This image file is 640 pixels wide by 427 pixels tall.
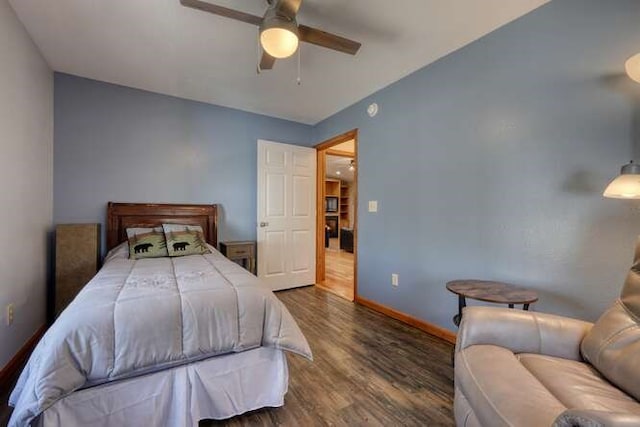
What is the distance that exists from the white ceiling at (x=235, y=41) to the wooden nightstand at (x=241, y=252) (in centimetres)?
186

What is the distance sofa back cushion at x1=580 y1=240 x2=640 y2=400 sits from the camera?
3.52 ft

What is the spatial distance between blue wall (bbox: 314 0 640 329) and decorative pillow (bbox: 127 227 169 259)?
2.34 meters

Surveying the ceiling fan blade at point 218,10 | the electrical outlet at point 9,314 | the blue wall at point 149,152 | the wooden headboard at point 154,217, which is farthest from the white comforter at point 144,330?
the blue wall at point 149,152

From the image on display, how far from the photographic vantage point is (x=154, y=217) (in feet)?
11.0

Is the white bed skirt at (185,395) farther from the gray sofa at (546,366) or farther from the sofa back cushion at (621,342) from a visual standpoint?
the sofa back cushion at (621,342)

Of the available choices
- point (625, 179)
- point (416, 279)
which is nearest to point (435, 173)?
point (416, 279)

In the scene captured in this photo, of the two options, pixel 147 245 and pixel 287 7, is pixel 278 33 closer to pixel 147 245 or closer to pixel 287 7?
pixel 287 7

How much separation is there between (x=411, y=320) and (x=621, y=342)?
1.81 metres

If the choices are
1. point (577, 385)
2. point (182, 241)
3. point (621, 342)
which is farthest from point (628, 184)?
point (182, 241)

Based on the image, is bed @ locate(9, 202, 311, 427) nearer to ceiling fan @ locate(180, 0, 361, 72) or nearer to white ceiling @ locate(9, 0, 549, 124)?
ceiling fan @ locate(180, 0, 361, 72)

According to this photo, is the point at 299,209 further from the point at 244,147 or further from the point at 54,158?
the point at 54,158

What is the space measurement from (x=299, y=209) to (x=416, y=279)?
80.1 inches

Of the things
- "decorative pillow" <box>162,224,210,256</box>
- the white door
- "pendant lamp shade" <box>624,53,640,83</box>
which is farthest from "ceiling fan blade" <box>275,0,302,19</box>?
the white door

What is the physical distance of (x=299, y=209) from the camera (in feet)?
13.9
